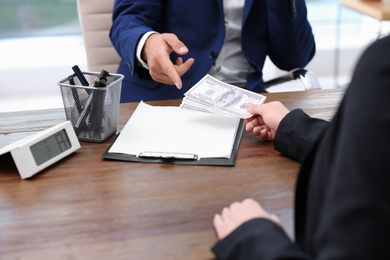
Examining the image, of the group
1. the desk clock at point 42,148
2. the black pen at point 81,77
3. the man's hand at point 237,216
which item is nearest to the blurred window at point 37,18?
the black pen at point 81,77

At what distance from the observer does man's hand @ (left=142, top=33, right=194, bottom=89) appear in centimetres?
135

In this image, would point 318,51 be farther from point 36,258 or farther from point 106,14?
point 36,258

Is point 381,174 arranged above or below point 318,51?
above

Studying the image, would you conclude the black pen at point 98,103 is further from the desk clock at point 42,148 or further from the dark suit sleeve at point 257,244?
the dark suit sleeve at point 257,244

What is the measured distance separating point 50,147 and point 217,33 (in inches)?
36.1

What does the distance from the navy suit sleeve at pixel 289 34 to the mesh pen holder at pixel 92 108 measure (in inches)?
31.7

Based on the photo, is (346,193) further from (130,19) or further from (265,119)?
(130,19)

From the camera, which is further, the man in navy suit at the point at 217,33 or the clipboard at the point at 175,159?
the man in navy suit at the point at 217,33

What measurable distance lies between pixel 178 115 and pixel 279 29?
70 centimetres

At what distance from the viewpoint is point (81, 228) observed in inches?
33.1

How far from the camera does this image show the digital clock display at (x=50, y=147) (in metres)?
1.04

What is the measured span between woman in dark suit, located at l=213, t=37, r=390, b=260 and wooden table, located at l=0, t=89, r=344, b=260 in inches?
3.1

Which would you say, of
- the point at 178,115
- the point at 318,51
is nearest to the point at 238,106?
the point at 178,115

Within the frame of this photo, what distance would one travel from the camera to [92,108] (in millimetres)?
1175
